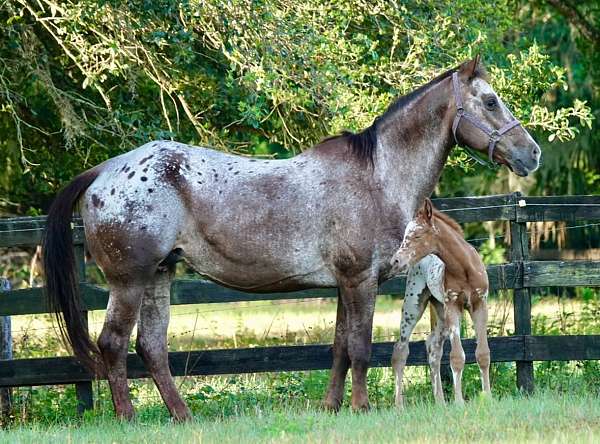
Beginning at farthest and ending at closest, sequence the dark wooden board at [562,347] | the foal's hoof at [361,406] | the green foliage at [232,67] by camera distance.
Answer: the green foliage at [232,67]
the dark wooden board at [562,347]
the foal's hoof at [361,406]

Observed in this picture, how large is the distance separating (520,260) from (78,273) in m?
3.62

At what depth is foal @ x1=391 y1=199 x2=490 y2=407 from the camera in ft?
25.5

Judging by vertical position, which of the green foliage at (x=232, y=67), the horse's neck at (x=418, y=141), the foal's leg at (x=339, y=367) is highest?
the green foliage at (x=232, y=67)

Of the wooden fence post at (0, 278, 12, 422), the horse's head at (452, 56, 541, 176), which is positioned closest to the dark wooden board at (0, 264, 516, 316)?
the wooden fence post at (0, 278, 12, 422)

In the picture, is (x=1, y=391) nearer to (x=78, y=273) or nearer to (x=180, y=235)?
(x=78, y=273)

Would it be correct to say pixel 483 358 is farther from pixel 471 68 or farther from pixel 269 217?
pixel 471 68

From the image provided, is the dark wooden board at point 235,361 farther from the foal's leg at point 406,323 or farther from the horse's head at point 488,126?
the horse's head at point 488,126

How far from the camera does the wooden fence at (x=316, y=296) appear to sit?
8359 mm

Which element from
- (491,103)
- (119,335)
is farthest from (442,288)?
(119,335)

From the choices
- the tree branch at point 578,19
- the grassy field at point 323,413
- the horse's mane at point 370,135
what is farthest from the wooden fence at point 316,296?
the tree branch at point 578,19

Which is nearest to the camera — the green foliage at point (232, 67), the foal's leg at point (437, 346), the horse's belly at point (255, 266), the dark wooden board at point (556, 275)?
the horse's belly at point (255, 266)

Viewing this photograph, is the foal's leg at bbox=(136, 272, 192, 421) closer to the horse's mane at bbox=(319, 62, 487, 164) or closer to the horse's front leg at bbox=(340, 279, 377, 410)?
the horse's front leg at bbox=(340, 279, 377, 410)

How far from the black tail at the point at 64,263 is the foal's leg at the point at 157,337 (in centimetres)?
38

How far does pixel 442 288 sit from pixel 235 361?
5.93 feet
